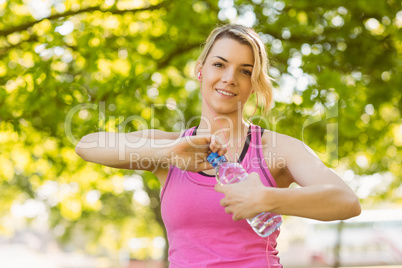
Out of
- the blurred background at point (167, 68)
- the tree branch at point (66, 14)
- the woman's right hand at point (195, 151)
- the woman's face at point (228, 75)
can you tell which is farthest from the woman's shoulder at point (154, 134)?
the tree branch at point (66, 14)

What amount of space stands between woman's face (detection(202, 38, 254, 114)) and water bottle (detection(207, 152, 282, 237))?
39 centimetres

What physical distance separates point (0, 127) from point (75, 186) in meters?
7.45

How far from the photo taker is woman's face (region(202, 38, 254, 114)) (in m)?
2.36

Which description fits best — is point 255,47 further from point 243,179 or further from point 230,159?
point 243,179

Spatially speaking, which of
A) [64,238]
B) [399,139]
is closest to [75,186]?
[399,139]

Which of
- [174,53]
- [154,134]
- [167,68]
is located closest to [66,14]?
[174,53]

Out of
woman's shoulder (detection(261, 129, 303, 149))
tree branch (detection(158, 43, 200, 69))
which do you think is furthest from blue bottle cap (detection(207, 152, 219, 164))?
tree branch (detection(158, 43, 200, 69))

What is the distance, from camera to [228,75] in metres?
2.35

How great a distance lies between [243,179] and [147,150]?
17.7 inches

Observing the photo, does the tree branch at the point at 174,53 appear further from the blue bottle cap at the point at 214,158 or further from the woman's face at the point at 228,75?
the blue bottle cap at the point at 214,158

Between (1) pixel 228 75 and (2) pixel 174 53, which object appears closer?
(1) pixel 228 75

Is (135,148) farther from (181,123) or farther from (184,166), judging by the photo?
(181,123)

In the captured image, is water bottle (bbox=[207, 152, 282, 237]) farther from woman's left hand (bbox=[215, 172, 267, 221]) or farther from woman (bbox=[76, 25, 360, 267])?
woman's left hand (bbox=[215, 172, 267, 221])

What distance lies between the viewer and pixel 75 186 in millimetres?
12883
